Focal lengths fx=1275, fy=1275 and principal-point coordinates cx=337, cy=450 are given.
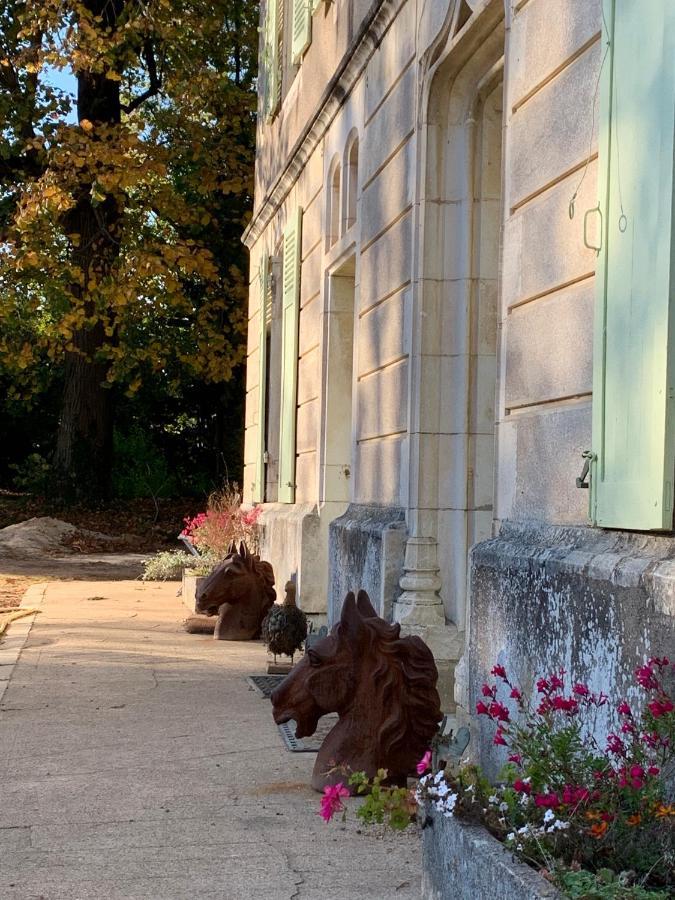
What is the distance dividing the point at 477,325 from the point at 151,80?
1908cm

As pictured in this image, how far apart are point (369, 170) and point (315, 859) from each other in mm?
5852

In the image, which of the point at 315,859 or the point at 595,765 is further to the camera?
the point at 315,859

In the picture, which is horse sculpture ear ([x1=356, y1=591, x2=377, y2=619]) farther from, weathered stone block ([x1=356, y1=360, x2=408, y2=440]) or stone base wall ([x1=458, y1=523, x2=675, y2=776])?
weathered stone block ([x1=356, y1=360, x2=408, y2=440])

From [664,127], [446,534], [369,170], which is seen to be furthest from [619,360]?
[369,170]

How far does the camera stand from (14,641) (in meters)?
10.4

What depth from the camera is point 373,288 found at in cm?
891

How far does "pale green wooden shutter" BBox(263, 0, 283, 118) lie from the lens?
14.5 metres

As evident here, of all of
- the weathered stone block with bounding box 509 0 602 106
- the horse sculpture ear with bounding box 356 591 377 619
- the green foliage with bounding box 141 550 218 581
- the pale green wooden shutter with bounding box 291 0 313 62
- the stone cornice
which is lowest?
the green foliage with bounding box 141 550 218 581

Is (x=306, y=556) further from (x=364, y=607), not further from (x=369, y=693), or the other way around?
(x=369, y=693)

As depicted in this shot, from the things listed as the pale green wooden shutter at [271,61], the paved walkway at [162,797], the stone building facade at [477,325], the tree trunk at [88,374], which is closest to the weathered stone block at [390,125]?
the stone building facade at [477,325]

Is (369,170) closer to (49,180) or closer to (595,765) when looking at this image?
(595,765)

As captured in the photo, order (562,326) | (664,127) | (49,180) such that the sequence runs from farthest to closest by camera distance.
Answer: (49,180) < (562,326) < (664,127)

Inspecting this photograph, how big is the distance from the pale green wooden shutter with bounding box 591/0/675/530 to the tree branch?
836 inches

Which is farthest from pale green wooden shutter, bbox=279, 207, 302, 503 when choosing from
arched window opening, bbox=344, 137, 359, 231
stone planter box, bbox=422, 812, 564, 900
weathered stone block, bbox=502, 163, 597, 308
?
stone planter box, bbox=422, 812, 564, 900
